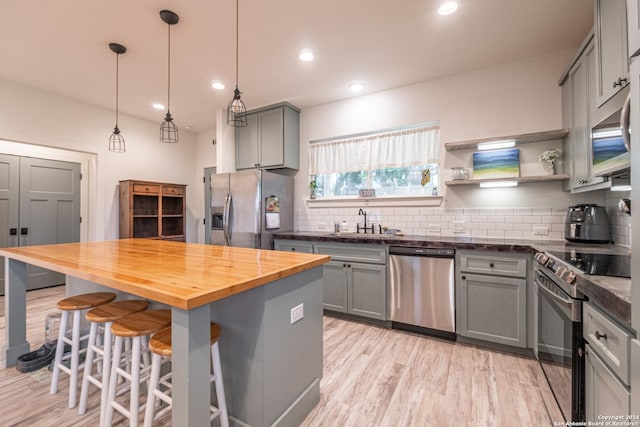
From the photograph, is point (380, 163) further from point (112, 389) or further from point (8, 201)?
point (8, 201)

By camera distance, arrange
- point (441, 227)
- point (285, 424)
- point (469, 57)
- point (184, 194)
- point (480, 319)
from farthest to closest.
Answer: point (184, 194) < point (441, 227) < point (469, 57) < point (480, 319) < point (285, 424)

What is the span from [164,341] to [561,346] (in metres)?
2.06

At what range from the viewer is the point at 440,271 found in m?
2.62

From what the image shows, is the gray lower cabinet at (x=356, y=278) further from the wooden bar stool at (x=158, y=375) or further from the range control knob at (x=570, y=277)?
the wooden bar stool at (x=158, y=375)

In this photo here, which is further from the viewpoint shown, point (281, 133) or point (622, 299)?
point (281, 133)

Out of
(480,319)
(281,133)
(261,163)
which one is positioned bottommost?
(480,319)

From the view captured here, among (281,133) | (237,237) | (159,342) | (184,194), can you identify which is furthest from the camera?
(184,194)

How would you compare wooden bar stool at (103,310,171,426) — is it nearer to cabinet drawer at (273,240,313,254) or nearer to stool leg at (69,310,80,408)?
stool leg at (69,310,80,408)

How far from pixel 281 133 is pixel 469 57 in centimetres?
247

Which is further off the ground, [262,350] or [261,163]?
[261,163]

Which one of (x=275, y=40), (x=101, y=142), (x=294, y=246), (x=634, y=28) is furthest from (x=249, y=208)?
(x=634, y=28)

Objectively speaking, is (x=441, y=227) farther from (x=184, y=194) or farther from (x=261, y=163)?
(x=184, y=194)

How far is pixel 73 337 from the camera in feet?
5.70

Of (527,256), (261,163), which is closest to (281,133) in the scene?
(261,163)
